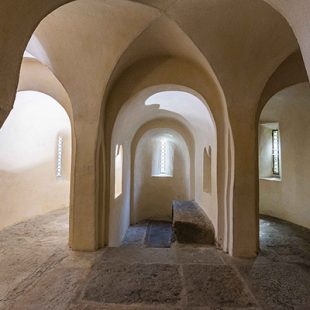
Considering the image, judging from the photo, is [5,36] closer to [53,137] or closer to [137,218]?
[53,137]

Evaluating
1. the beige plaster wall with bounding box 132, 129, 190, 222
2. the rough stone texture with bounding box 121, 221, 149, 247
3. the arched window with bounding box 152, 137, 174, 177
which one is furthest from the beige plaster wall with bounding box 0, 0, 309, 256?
the arched window with bounding box 152, 137, 174, 177

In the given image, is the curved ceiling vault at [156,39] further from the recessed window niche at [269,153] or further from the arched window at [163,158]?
the arched window at [163,158]

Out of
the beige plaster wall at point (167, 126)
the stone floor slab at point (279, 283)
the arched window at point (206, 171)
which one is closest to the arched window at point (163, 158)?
the beige plaster wall at point (167, 126)

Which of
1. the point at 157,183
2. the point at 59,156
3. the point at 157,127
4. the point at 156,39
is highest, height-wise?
the point at 156,39

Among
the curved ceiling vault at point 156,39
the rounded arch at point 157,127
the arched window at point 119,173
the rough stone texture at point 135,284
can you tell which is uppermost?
the curved ceiling vault at point 156,39

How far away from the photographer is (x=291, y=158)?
6.03 meters

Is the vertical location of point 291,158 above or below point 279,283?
above

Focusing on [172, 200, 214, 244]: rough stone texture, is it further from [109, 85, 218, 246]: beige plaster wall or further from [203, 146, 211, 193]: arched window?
[203, 146, 211, 193]: arched window

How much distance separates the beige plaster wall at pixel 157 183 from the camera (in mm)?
8885

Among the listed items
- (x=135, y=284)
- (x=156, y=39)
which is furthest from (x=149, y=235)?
(x=156, y=39)

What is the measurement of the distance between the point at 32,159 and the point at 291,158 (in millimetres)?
6910

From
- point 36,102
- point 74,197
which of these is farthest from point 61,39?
point 36,102

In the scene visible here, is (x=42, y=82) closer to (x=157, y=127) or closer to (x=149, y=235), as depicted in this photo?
(x=157, y=127)

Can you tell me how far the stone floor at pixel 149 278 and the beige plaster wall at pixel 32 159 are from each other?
253 centimetres
